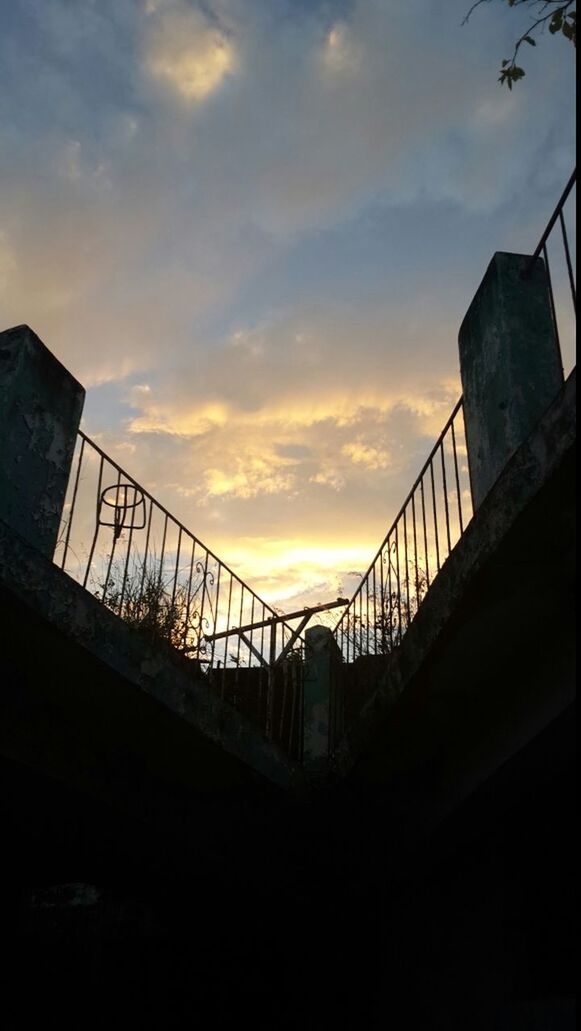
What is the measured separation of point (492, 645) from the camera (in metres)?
4.34

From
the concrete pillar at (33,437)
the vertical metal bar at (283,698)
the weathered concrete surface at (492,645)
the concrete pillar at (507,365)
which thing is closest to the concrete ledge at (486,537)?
the weathered concrete surface at (492,645)

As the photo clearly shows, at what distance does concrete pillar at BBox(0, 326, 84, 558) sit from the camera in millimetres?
4770

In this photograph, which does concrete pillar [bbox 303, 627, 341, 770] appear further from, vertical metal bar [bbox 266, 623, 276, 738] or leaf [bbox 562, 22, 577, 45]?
leaf [bbox 562, 22, 577, 45]

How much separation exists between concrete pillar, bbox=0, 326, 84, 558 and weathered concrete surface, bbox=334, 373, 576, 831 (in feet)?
7.97

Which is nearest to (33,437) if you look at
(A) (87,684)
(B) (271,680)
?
(A) (87,684)

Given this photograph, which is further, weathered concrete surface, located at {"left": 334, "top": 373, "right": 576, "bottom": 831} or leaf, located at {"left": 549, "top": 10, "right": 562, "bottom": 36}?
leaf, located at {"left": 549, "top": 10, "right": 562, "bottom": 36}

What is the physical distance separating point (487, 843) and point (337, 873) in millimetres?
1620

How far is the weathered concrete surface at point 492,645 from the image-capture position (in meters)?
3.37

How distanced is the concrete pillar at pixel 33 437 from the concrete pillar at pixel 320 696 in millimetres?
3490

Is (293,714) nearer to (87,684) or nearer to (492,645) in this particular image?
(87,684)

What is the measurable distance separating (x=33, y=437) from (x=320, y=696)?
13.3 feet

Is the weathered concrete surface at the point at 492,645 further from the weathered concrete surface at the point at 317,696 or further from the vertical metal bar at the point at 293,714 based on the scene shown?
the vertical metal bar at the point at 293,714

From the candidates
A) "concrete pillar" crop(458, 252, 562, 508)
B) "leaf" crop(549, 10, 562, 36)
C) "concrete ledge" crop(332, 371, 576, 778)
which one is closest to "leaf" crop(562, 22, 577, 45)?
"leaf" crop(549, 10, 562, 36)

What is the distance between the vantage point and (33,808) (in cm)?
562
